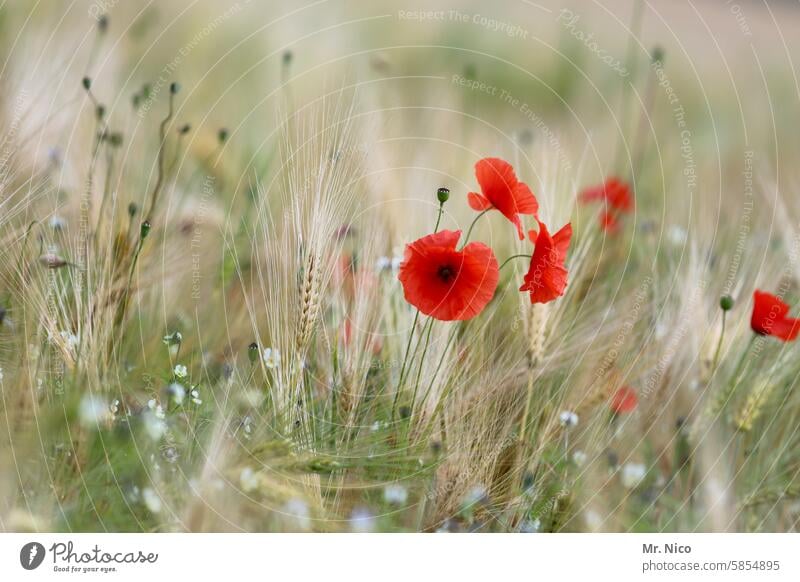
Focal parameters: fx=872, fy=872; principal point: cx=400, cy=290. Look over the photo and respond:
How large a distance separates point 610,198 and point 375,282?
37 centimetres

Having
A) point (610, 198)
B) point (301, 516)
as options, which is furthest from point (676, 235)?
point (301, 516)

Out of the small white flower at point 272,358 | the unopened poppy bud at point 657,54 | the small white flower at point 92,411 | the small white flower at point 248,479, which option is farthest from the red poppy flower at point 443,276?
the unopened poppy bud at point 657,54

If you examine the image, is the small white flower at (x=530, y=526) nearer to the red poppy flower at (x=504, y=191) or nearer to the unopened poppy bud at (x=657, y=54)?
the red poppy flower at (x=504, y=191)

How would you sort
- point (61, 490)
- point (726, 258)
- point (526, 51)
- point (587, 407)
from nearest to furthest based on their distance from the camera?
point (61, 490) < point (587, 407) < point (726, 258) < point (526, 51)

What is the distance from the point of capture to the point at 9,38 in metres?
1.15

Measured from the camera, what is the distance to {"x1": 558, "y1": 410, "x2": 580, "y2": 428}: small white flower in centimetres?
112

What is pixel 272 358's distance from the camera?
109 centimetres

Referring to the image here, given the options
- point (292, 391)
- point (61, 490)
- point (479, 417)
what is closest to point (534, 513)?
point (479, 417)

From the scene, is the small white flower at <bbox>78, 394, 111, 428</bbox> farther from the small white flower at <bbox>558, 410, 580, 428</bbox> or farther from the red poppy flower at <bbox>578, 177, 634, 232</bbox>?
the red poppy flower at <bbox>578, 177, 634, 232</bbox>

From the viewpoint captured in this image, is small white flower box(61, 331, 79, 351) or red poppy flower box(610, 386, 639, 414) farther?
red poppy flower box(610, 386, 639, 414)

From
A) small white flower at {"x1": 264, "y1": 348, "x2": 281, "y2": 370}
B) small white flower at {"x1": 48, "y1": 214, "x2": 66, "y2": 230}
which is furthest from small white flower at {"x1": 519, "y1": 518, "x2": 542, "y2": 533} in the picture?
small white flower at {"x1": 48, "y1": 214, "x2": 66, "y2": 230}

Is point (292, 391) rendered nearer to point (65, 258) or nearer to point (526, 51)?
point (65, 258)

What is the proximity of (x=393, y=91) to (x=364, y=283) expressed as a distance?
321mm

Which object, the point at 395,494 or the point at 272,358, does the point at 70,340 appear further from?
the point at 395,494
